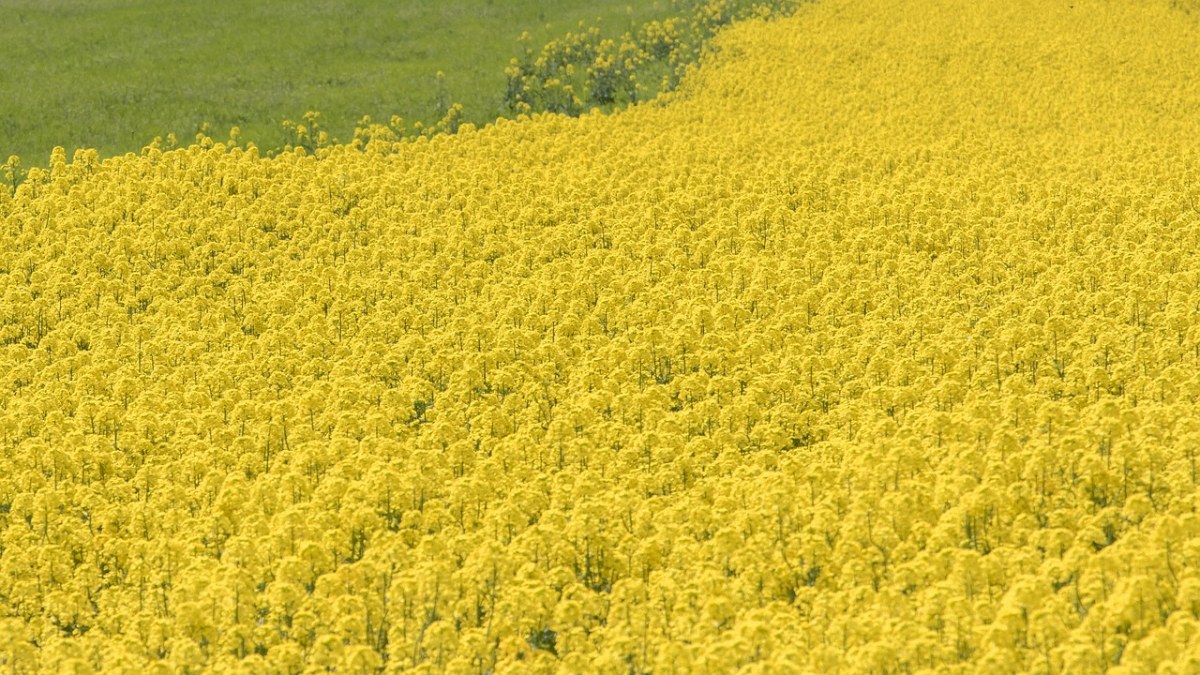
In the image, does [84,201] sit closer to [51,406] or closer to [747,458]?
[51,406]

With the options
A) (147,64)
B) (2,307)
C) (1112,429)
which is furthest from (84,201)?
(1112,429)

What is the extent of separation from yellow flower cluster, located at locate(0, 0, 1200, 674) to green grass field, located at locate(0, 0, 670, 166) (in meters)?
2.93

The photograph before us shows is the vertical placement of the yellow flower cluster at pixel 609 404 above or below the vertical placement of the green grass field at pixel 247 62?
below

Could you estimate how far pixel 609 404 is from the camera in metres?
16.2

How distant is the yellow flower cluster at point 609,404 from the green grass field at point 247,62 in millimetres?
2927

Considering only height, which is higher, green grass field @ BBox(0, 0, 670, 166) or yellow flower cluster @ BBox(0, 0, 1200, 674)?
green grass field @ BBox(0, 0, 670, 166)

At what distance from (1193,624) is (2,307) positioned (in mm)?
16605

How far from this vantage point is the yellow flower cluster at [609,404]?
11.5 meters

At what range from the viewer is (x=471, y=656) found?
11.3 metres

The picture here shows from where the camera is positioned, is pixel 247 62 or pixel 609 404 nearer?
pixel 609 404

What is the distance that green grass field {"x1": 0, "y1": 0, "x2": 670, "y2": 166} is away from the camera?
3125cm

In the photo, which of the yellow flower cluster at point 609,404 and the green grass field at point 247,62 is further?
the green grass field at point 247,62

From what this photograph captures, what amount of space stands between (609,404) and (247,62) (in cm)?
2423

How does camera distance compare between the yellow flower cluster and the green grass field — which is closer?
the yellow flower cluster
